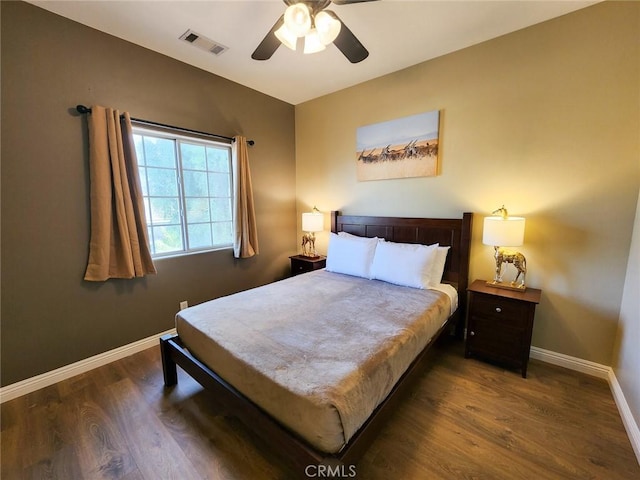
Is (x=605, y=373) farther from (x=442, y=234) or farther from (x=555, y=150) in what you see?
(x=555, y=150)

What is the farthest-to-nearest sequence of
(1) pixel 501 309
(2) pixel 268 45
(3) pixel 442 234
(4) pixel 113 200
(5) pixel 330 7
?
(3) pixel 442 234 < (4) pixel 113 200 < (1) pixel 501 309 < (5) pixel 330 7 < (2) pixel 268 45

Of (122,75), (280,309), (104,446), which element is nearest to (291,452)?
(280,309)

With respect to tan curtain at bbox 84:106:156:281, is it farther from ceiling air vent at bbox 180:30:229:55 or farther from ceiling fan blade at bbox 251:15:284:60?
ceiling fan blade at bbox 251:15:284:60

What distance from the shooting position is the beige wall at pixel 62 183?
1.85 meters

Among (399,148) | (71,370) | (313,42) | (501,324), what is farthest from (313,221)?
(71,370)

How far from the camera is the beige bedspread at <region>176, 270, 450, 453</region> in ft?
3.71

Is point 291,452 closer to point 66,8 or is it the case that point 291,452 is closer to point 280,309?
point 280,309

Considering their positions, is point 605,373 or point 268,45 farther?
point 605,373

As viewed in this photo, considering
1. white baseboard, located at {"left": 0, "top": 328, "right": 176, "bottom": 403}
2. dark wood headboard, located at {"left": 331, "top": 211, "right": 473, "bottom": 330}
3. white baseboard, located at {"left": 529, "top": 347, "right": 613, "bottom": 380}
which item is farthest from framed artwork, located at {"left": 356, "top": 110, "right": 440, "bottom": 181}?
white baseboard, located at {"left": 0, "top": 328, "right": 176, "bottom": 403}

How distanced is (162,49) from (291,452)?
3.29 metres

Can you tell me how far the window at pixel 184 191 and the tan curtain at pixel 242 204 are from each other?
159mm

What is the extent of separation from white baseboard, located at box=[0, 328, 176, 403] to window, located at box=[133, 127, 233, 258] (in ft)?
Answer: 2.84

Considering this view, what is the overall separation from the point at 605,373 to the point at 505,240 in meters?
1.28

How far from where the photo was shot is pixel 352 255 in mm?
2863
